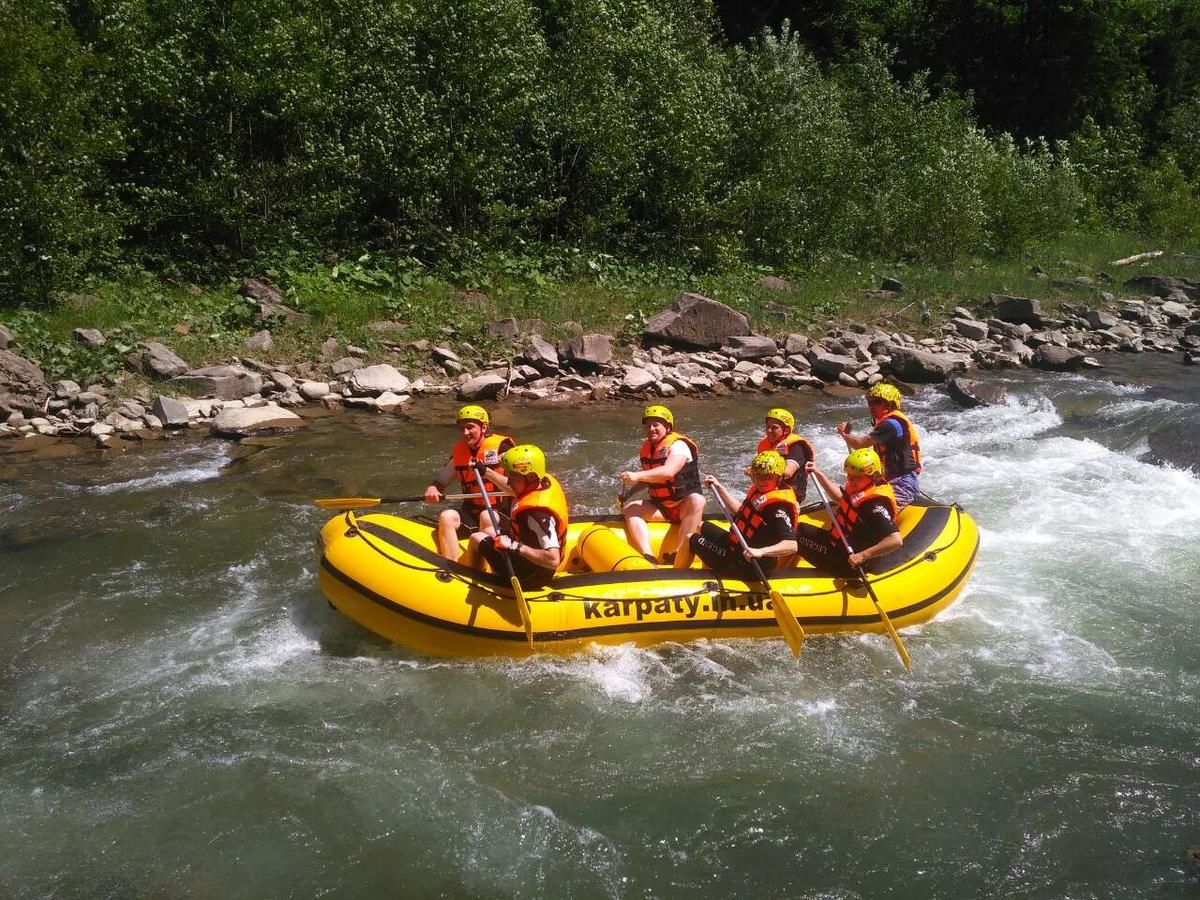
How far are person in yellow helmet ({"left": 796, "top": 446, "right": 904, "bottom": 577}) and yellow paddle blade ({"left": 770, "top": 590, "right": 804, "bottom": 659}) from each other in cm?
63

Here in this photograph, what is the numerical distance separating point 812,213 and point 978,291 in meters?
3.40

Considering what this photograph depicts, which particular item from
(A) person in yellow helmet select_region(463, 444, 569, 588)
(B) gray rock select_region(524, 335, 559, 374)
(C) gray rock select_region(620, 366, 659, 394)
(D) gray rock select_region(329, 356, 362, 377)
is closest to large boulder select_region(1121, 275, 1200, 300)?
(C) gray rock select_region(620, 366, 659, 394)

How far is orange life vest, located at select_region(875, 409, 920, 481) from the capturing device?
7262mm

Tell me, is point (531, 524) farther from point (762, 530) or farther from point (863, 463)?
point (863, 463)

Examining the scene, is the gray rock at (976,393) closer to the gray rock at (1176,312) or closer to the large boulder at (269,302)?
the gray rock at (1176,312)

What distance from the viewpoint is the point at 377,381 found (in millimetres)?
11359

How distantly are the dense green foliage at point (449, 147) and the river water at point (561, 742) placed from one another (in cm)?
616

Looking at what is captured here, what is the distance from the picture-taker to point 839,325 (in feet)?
50.2

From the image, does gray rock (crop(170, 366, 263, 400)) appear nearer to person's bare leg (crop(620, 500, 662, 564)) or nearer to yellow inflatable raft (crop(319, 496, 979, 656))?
yellow inflatable raft (crop(319, 496, 979, 656))

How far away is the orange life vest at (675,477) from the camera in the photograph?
6.50 metres

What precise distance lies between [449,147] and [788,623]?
11065 mm

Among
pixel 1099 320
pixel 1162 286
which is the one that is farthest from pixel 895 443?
pixel 1162 286

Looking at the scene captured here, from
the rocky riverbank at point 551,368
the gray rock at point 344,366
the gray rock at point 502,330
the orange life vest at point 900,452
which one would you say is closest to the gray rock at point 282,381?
the rocky riverbank at point 551,368

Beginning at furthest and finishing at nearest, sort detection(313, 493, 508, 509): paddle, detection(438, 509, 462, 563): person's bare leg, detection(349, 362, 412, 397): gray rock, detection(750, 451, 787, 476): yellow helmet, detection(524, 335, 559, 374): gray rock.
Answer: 1. detection(524, 335, 559, 374): gray rock
2. detection(349, 362, 412, 397): gray rock
3. detection(313, 493, 508, 509): paddle
4. detection(438, 509, 462, 563): person's bare leg
5. detection(750, 451, 787, 476): yellow helmet
